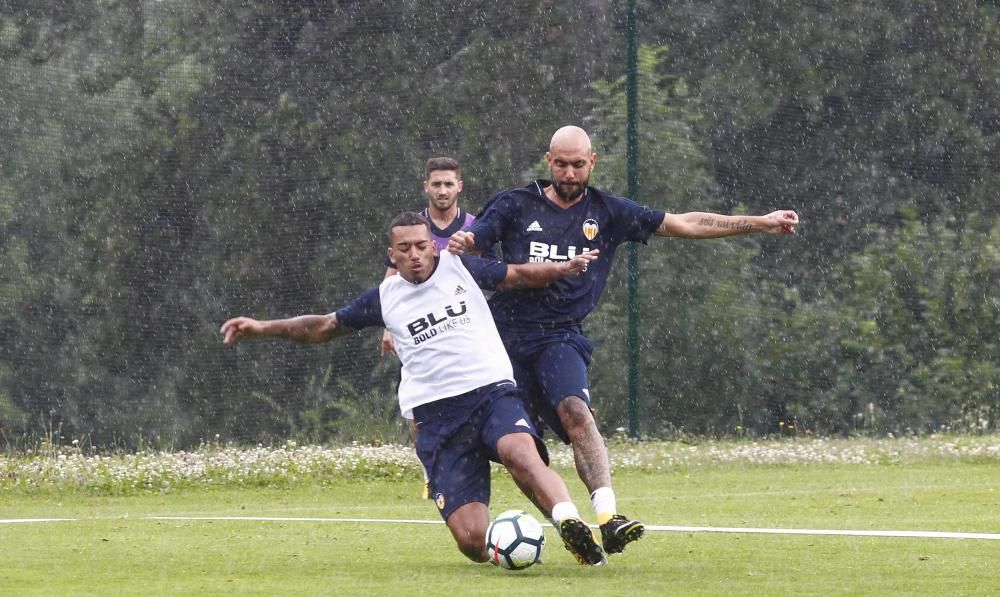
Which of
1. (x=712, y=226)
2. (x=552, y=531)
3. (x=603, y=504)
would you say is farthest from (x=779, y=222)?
(x=552, y=531)

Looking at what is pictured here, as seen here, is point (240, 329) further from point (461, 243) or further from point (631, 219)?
point (631, 219)

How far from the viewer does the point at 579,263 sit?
6.97m

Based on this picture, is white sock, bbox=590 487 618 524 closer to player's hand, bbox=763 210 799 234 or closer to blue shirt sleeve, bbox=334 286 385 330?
blue shirt sleeve, bbox=334 286 385 330

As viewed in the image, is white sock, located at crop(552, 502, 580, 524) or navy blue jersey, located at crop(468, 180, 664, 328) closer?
white sock, located at crop(552, 502, 580, 524)

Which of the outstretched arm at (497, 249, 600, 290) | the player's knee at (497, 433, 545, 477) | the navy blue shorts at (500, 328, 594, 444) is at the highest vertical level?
the outstretched arm at (497, 249, 600, 290)

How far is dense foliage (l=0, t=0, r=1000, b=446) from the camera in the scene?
13.6 m

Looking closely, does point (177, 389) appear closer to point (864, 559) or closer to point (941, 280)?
point (941, 280)

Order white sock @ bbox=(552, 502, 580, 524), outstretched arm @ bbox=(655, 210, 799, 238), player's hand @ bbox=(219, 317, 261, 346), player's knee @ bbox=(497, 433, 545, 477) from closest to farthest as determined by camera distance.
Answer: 1. white sock @ bbox=(552, 502, 580, 524)
2. player's knee @ bbox=(497, 433, 545, 477)
3. player's hand @ bbox=(219, 317, 261, 346)
4. outstretched arm @ bbox=(655, 210, 799, 238)

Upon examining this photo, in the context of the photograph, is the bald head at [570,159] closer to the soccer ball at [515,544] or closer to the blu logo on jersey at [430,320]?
the blu logo on jersey at [430,320]

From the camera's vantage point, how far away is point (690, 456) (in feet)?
42.4

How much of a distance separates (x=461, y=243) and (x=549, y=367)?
27.9 inches

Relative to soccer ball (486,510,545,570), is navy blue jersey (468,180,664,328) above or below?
above

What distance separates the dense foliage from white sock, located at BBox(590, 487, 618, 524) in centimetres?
650

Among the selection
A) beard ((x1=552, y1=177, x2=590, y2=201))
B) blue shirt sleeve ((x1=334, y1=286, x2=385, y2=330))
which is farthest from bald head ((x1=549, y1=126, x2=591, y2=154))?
blue shirt sleeve ((x1=334, y1=286, x2=385, y2=330))
